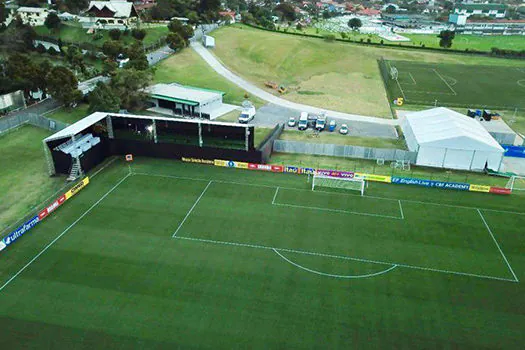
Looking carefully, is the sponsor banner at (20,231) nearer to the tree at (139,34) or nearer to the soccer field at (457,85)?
the soccer field at (457,85)

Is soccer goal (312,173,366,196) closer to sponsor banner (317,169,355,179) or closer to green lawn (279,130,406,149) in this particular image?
sponsor banner (317,169,355,179)

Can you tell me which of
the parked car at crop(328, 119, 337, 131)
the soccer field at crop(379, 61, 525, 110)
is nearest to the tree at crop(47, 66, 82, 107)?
the parked car at crop(328, 119, 337, 131)

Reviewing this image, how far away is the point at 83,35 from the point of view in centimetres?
10788

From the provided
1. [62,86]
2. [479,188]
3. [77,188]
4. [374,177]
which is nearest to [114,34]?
[62,86]

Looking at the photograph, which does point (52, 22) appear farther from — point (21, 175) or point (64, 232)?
point (64, 232)

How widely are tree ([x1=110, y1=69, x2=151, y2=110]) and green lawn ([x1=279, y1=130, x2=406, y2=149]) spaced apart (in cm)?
2416

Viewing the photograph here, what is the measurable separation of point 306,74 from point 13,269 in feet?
246

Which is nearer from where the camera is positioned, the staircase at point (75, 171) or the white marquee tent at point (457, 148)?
the staircase at point (75, 171)

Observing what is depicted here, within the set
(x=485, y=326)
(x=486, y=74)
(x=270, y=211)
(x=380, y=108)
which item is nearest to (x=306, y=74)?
(x=380, y=108)

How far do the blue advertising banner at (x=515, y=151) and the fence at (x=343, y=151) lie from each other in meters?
13.0

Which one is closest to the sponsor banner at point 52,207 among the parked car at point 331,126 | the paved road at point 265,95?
the parked car at point 331,126

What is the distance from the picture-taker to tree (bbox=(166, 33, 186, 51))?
97.5 m

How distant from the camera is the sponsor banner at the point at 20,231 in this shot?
117 ft

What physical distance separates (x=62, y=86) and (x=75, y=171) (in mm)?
25508
